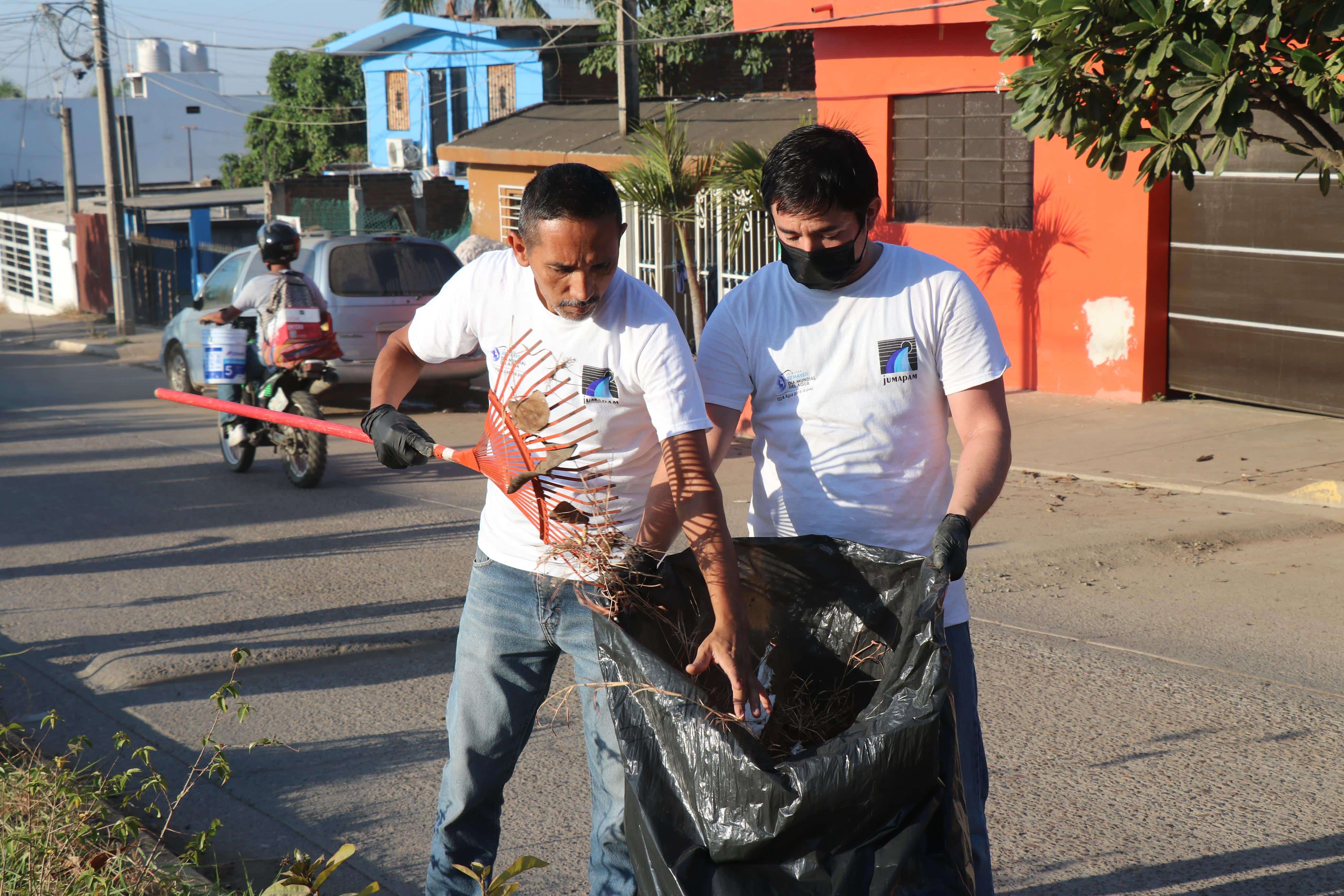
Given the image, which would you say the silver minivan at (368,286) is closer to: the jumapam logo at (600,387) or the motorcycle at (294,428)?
the motorcycle at (294,428)

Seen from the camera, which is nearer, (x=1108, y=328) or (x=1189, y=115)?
(x=1189, y=115)

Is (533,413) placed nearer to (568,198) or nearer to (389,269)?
(568,198)

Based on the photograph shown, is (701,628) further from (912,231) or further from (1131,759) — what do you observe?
(912,231)

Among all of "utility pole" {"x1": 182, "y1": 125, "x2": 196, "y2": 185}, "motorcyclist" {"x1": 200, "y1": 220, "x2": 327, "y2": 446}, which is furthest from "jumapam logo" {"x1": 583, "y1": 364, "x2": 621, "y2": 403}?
"utility pole" {"x1": 182, "y1": 125, "x2": 196, "y2": 185}

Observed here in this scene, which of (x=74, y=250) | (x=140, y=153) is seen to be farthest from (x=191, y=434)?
(x=140, y=153)

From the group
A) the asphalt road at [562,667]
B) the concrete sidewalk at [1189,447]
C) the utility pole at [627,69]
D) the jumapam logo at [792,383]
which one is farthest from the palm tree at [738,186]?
the jumapam logo at [792,383]

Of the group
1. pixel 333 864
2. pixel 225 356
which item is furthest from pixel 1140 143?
pixel 225 356

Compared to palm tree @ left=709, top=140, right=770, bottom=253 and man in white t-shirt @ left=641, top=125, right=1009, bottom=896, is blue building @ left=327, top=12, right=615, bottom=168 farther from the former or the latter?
man in white t-shirt @ left=641, top=125, right=1009, bottom=896

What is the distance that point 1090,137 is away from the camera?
6953mm

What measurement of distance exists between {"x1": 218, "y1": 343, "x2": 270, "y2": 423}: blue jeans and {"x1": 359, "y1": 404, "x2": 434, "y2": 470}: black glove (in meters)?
6.76

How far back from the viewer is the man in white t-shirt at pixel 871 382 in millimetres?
2627

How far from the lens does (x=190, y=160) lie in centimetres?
5175

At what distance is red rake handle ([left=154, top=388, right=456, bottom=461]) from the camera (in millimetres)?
2997

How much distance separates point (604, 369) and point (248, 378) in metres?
7.50
